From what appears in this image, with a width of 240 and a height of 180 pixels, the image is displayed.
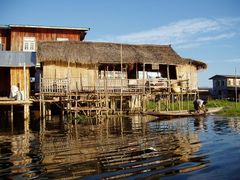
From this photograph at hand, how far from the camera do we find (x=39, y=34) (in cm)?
2747

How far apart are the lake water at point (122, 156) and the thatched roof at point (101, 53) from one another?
372 inches

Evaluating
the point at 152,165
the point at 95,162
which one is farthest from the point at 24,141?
the point at 152,165

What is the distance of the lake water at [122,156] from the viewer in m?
7.38

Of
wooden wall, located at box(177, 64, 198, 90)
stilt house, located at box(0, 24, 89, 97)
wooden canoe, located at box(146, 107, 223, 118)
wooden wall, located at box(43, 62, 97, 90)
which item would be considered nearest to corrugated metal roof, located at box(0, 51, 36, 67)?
wooden wall, located at box(43, 62, 97, 90)

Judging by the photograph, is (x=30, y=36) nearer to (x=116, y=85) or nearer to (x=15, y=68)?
(x=15, y=68)

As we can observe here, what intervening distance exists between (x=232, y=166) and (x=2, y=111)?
20936 mm

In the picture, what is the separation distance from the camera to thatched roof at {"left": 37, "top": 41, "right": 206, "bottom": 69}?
22.2 metres

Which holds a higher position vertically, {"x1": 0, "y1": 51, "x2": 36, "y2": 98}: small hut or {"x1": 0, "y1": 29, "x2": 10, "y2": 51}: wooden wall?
{"x1": 0, "y1": 29, "x2": 10, "y2": 51}: wooden wall

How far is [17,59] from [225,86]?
117 feet

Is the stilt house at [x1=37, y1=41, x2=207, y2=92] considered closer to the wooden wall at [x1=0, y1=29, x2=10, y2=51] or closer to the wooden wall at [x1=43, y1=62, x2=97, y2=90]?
the wooden wall at [x1=43, y1=62, x2=97, y2=90]

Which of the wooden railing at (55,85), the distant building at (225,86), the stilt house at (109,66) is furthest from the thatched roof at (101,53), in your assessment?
the distant building at (225,86)

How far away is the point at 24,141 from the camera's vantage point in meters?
12.5

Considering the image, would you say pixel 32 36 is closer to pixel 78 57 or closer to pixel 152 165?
pixel 78 57

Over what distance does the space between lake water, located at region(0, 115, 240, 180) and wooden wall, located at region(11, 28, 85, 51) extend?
594 inches
